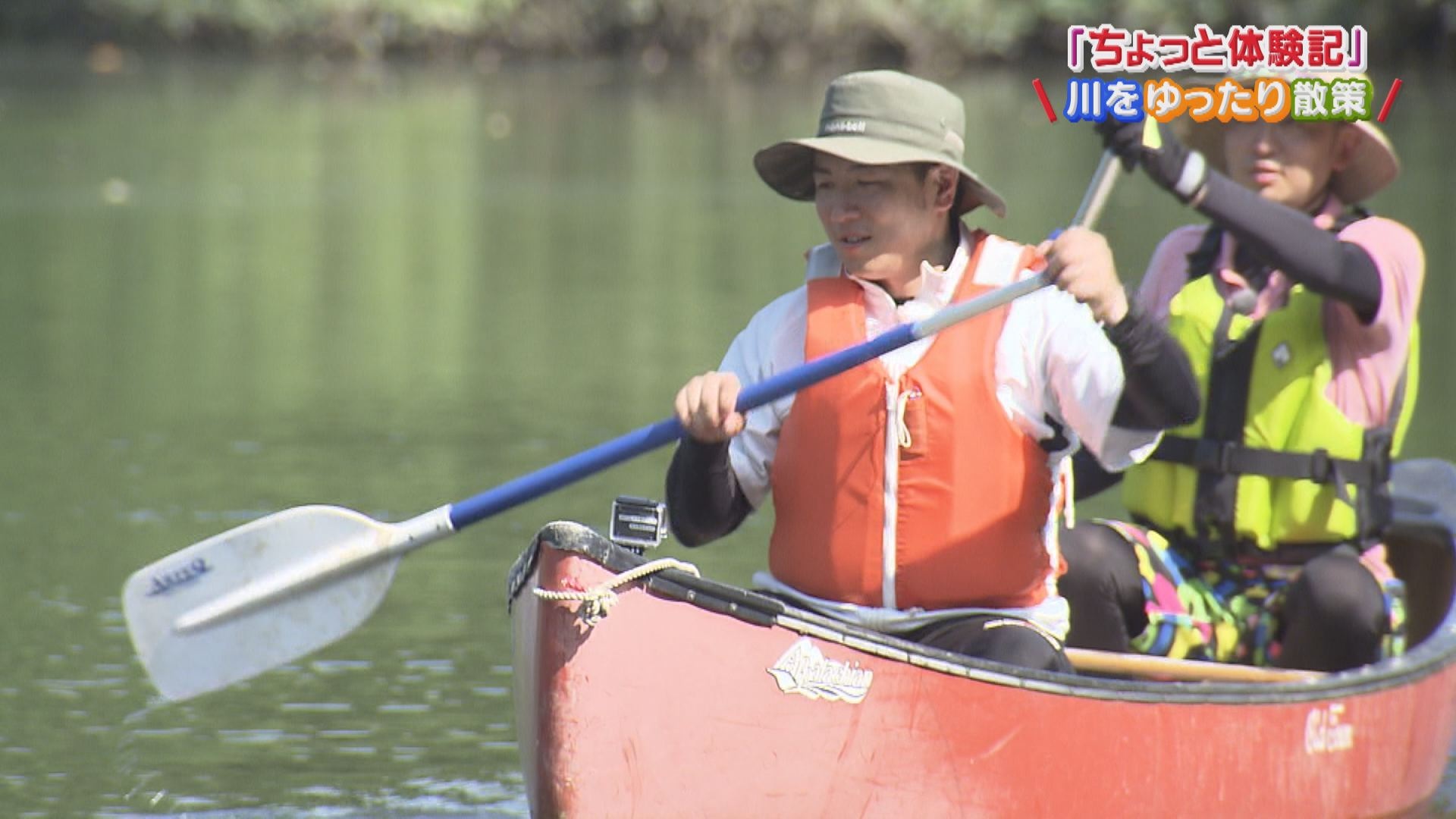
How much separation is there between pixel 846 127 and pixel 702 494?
619mm

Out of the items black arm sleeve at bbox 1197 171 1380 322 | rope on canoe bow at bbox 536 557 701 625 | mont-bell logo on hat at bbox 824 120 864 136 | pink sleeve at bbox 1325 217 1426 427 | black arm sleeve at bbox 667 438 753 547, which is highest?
mont-bell logo on hat at bbox 824 120 864 136

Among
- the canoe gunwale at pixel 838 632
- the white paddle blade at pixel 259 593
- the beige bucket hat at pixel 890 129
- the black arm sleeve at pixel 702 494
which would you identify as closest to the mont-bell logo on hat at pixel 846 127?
the beige bucket hat at pixel 890 129

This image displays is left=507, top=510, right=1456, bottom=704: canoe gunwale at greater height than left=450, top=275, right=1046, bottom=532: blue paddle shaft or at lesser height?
lesser

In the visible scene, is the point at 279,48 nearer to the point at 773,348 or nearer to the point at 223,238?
the point at 223,238

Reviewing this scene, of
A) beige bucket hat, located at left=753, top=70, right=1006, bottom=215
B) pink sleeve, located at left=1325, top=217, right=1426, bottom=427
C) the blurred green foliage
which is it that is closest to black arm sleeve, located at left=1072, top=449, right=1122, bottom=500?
pink sleeve, located at left=1325, top=217, right=1426, bottom=427

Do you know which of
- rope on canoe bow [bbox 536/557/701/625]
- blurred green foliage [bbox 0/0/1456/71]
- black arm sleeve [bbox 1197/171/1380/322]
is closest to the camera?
rope on canoe bow [bbox 536/557/701/625]

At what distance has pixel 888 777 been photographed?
12.7 ft

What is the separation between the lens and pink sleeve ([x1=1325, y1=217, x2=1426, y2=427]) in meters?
4.68

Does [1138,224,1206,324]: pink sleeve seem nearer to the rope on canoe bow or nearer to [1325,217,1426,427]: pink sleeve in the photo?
[1325,217,1426,427]: pink sleeve

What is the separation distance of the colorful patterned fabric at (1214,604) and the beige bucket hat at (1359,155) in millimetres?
693

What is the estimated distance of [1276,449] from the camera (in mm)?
4723

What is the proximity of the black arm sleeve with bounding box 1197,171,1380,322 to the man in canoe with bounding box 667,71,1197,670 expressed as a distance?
56cm

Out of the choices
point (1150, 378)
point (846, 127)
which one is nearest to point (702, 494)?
point (846, 127)

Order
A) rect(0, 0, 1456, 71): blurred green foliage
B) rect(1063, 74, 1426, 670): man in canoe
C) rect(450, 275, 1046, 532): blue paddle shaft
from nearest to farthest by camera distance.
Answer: rect(450, 275, 1046, 532): blue paddle shaft
rect(1063, 74, 1426, 670): man in canoe
rect(0, 0, 1456, 71): blurred green foliage
